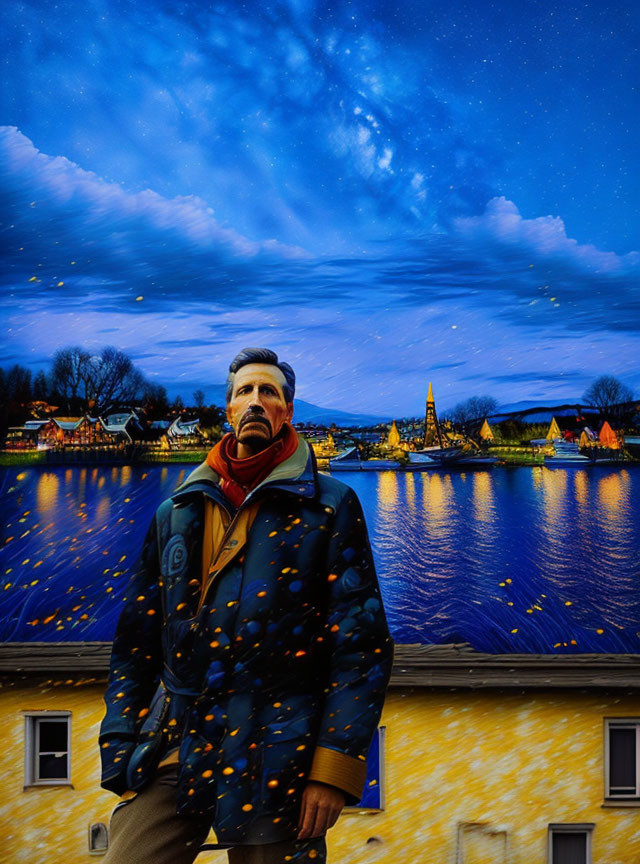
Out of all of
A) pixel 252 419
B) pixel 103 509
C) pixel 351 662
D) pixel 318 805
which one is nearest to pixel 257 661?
pixel 351 662

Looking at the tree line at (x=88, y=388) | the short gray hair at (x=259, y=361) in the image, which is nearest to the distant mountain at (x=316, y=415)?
the tree line at (x=88, y=388)

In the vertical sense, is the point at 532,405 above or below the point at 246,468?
above

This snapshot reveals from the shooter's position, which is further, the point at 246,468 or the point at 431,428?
the point at 431,428

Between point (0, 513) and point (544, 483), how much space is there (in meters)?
2.08

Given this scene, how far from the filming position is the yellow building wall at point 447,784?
3053 millimetres

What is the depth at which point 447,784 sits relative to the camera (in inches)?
121

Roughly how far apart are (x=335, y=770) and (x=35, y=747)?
67.1 inches

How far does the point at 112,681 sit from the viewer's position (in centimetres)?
205


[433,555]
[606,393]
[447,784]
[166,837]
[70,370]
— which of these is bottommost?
[447,784]

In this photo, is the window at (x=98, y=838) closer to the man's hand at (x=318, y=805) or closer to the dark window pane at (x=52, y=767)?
the dark window pane at (x=52, y=767)

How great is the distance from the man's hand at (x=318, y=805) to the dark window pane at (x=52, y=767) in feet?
5.10

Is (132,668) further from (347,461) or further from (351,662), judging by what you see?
(347,461)

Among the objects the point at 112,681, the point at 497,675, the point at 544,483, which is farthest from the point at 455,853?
the point at 112,681

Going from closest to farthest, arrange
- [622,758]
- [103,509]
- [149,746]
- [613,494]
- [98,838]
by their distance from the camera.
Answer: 1. [149,746]
2. [98,838]
3. [622,758]
4. [103,509]
5. [613,494]
